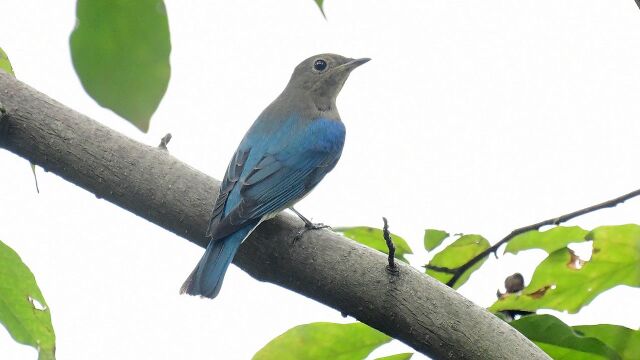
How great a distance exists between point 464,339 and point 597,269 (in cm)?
53

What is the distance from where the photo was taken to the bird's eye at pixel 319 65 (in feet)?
22.6

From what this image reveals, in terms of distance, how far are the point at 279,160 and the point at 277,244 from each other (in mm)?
1758

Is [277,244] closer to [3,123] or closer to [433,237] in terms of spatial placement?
[433,237]

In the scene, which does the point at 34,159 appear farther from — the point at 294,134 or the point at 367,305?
the point at 294,134

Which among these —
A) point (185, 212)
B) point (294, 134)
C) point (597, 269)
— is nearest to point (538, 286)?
point (597, 269)

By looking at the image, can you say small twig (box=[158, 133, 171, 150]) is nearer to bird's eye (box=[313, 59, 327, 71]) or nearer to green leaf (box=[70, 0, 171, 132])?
green leaf (box=[70, 0, 171, 132])

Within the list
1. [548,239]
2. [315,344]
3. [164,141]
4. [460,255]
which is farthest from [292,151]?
[315,344]

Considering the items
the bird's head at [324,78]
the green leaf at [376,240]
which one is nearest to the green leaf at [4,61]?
the green leaf at [376,240]

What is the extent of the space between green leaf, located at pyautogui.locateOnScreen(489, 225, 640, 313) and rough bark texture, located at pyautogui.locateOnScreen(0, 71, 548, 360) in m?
0.18

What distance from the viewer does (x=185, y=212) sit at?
354 cm

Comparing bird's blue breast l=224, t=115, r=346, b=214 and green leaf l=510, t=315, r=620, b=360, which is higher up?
bird's blue breast l=224, t=115, r=346, b=214

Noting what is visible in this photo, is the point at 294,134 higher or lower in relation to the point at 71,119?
higher

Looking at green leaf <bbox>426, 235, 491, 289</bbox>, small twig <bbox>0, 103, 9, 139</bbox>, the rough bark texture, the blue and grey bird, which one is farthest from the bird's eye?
small twig <bbox>0, 103, 9, 139</bbox>

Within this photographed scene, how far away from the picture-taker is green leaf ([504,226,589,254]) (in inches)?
128
